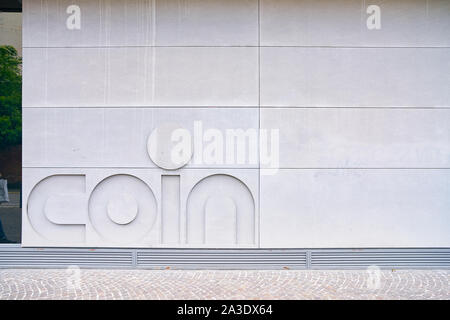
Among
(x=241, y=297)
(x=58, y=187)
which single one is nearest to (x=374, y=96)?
(x=241, y=297)

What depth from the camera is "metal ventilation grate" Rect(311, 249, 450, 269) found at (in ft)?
25.0

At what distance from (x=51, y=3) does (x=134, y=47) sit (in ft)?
6.14

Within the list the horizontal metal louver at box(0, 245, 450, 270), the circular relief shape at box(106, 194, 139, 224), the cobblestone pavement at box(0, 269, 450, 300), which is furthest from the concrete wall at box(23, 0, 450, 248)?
the cobblestone pavement at box(0, 269, 450, 300)

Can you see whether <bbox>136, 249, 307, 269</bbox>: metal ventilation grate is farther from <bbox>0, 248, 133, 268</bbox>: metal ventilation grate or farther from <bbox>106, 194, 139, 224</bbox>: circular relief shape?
<bbox>106, 194, 139, 224</bbox>: circular relief shape

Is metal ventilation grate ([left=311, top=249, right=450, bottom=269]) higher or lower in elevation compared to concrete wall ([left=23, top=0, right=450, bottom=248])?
lower

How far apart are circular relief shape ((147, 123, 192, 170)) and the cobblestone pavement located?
6.85 feet

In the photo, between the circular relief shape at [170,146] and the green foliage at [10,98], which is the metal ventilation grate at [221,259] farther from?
the green foliage at [10,98]

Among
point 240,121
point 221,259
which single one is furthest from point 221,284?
point 240,121

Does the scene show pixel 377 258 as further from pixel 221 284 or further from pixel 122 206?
pixel 122 206

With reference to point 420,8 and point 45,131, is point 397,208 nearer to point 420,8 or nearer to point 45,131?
point 420,8

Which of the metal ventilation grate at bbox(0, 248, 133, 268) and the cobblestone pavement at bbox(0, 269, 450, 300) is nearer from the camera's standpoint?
the cobblestone pavement at bbox(0, 269, 450, 300)

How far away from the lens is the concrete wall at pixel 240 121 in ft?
25.1

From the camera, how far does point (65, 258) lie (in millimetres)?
7672

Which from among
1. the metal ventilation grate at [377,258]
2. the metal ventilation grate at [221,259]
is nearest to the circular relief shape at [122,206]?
the metal ventilation grate at [221,259]
